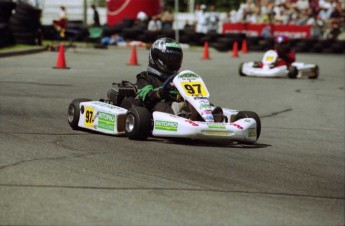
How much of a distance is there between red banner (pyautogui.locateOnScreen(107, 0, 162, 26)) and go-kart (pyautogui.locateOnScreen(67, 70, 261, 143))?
25.5 m

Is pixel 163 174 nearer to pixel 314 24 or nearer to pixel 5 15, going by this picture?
pixel 5 15

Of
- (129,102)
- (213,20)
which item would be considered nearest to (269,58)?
(129,102)

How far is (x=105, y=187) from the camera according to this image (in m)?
6.02

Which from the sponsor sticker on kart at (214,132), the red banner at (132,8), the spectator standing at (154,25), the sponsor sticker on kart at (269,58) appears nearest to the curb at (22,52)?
the sponsor sticker on kart at (269,58)

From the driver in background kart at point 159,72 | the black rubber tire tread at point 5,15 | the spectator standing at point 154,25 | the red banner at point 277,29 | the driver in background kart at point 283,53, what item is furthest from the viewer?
the red banner at point 277,29

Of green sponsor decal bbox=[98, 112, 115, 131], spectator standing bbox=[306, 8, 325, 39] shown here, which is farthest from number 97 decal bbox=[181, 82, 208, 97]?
spectator standing bbox=[306, 8, 325, 39]

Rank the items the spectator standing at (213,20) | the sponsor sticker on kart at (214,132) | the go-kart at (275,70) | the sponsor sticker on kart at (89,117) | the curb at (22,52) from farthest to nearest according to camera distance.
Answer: the spectator standing at (213,20) < the curb at (22,52) < the go-kart at (275,70) < the sponsor sticker on kart at (89,117) < the sponsor sticker on kart at (214,132)

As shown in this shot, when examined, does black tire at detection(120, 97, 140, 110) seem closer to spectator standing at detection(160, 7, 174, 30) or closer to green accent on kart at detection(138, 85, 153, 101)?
green accent on kart at detection(138, 85, 153, 101)

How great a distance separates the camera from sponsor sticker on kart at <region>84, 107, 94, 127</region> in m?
9.10

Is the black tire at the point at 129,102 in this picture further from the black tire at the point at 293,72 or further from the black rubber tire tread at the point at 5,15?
the black rubber tire tread at the point at 5,15

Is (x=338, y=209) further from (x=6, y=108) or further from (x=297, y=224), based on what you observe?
(x=6, y=108)

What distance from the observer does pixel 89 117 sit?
913cm

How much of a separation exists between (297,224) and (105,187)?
4.44 ft

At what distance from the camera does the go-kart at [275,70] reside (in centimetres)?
1956
